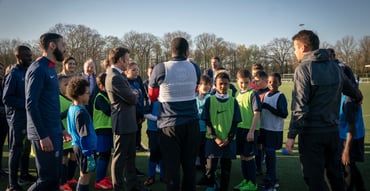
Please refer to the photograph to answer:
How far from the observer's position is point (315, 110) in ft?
10.4

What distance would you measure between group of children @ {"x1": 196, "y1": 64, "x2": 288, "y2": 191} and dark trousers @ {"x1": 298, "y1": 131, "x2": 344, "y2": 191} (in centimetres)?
122

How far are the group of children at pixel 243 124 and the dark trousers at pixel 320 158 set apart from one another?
1223 mm

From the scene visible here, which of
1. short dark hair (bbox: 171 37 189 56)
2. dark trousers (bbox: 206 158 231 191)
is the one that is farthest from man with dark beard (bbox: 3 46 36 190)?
dark trousers (bbox: 206 158 231 191)

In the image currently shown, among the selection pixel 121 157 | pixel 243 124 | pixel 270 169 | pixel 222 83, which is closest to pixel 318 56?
pixel 222 83

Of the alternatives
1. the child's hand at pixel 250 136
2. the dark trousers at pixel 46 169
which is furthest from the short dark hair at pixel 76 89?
the child's hand at pixel 250 136

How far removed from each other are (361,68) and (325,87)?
6054 centimetres

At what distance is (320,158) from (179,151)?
162cm

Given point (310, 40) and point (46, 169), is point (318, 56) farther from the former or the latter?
point (46, 169)

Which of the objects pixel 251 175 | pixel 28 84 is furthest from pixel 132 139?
pixel 251 175

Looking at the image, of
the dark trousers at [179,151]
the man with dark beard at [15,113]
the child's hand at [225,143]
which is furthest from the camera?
the man with dark beard at [15,113]

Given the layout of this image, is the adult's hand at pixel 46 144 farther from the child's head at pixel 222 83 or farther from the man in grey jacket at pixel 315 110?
the man in grey jacket at pixel 315 110

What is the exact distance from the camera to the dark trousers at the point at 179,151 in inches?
147

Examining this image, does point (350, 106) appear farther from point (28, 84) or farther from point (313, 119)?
point (28, 84)

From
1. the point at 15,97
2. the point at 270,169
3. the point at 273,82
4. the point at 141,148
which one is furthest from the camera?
the point at 141,148
